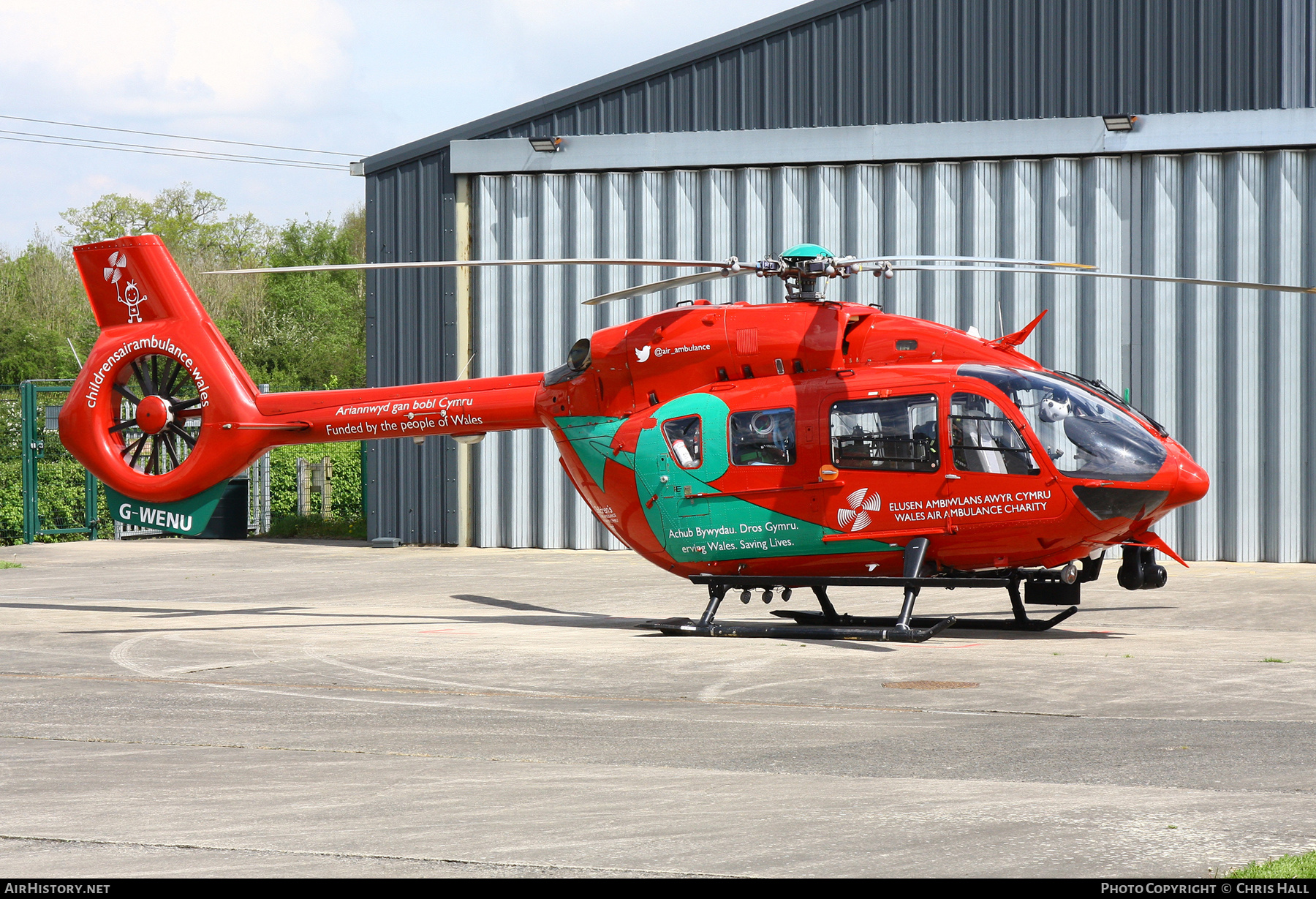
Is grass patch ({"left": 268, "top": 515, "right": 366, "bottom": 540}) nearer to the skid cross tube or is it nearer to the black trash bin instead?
the black trash bin

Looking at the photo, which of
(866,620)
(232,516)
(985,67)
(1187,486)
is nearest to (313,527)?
(232,516)

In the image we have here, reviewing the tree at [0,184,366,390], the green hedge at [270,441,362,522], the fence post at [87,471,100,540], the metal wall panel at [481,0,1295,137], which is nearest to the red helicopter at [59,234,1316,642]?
the metal wall panel at [481,0,1295,137]

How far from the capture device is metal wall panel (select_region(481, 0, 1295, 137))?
838 inches

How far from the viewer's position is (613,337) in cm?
1396

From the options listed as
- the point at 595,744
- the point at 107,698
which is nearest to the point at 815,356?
the point at 595,744

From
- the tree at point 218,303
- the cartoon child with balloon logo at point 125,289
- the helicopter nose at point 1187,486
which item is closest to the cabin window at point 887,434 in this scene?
the helicopter nose at point 1187,486

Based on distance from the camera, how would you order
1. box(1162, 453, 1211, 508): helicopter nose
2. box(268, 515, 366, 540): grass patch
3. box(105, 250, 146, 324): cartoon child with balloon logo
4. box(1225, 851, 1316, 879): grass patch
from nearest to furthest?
1. box(1225, 851, 1316, 879): grass patch
2. box(1162, 453, 1211, 508): helicopter nose
3. box(105, 250, 146, 324): cartoon child with balloon logo
4. box(268, 515, 366, 540): grass patch

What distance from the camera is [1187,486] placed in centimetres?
1194

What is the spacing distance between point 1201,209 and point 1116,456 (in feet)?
37.8

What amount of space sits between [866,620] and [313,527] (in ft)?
60.5

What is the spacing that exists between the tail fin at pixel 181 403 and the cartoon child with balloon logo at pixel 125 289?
0.5 inches

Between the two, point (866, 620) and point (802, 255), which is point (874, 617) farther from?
point (802, 255)

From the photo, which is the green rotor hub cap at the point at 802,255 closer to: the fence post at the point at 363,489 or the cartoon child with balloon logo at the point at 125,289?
the cartoon child with balloon logo at the point at 125,289

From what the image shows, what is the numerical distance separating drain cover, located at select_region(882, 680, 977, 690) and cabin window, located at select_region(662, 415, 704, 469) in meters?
3.75
